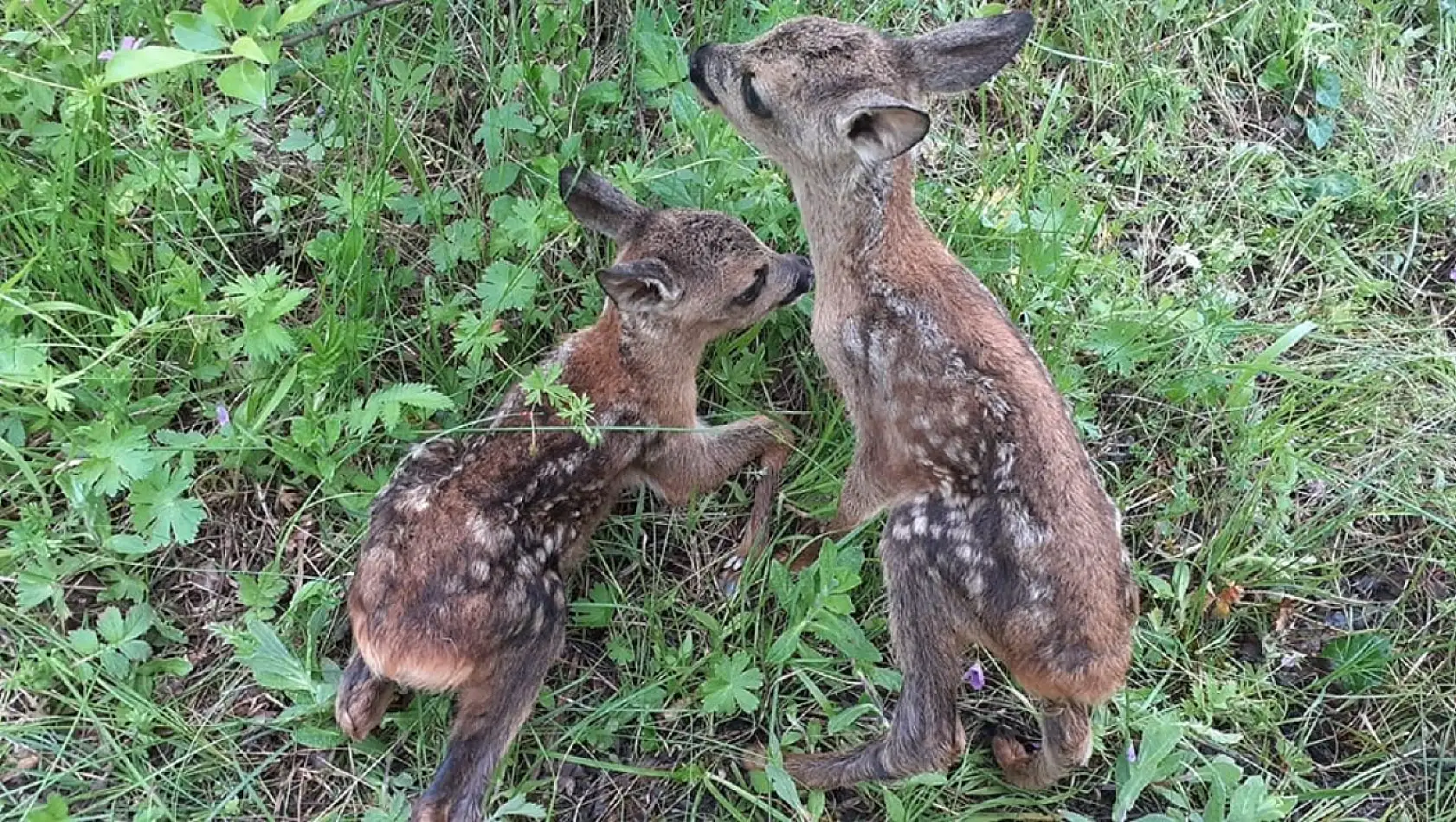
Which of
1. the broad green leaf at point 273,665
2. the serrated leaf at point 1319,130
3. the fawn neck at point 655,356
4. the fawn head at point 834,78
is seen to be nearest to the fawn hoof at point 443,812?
the broad green leaf at point 273,665

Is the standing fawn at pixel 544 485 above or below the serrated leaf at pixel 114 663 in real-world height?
above

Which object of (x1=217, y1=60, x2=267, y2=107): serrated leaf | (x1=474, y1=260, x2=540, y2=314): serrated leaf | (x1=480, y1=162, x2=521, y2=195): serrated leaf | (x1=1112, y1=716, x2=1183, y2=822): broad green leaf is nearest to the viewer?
(x1=217, y1=60, x2=267, y2=107): serrated leaf

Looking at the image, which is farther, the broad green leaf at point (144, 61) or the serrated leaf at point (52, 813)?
the serrated leaf at point (52, 813)

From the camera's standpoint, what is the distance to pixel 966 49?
3969 mm

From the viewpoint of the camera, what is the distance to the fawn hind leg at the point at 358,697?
141 inches

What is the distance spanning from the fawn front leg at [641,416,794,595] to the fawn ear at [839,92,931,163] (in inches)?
38.6

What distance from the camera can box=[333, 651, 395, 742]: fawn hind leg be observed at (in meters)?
3.59

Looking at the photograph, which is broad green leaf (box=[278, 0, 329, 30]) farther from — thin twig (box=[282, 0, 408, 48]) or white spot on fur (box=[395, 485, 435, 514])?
white spot on fur (box=[395, 485, 435, 514])

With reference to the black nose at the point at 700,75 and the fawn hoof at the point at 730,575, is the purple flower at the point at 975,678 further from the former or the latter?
the black nose at the point at 700,75

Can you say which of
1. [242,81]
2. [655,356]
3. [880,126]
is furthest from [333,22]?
[880,126]

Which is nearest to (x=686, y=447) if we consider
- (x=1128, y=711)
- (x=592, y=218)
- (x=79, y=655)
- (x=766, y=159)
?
(x=592, y=218)

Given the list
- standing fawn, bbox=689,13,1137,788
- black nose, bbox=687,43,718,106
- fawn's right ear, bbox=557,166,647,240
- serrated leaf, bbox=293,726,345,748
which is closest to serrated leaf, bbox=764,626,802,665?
standing fawn, bbox=689,13,1137,788

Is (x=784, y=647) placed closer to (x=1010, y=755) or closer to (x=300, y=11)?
(x=1010, y=755)

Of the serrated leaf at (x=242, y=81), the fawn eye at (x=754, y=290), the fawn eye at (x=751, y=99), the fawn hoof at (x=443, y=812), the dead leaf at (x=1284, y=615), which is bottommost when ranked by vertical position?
the dead leaf at (x=1284, y=615)
